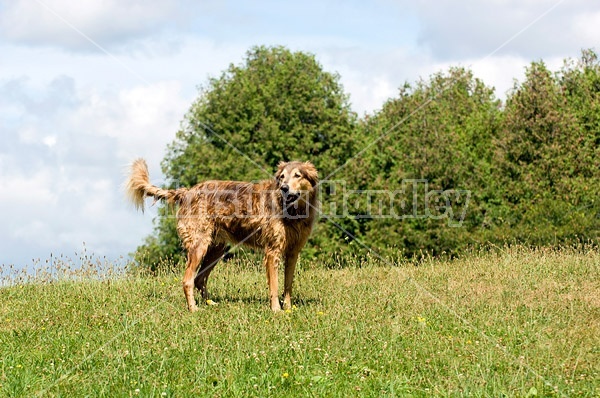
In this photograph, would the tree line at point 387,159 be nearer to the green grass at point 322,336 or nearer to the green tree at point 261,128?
the green tree at point 261,128

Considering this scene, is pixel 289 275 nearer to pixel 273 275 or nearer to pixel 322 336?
pixel 273 275

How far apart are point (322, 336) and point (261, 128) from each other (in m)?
25.2

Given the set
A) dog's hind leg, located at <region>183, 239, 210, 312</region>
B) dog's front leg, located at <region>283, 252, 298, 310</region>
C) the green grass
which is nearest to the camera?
the green grass

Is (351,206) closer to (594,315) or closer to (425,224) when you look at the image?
(425,224)

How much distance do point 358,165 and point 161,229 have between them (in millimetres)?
10354

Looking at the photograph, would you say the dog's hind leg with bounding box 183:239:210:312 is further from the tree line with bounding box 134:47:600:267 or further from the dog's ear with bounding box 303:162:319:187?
the tree line with bounding box 134:47:600:267

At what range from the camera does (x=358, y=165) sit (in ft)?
111

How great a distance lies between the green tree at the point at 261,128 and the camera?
104 ft

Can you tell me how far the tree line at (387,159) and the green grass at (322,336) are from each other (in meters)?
18.4

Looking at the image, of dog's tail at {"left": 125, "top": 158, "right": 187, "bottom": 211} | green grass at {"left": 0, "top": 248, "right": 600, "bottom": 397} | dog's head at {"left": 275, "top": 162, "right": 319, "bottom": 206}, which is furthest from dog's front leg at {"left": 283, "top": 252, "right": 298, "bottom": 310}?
dog's tail at {"left": 125, "top": 158, "right": 187, "bottom": 211}

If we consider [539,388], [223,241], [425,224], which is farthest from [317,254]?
[539,388]

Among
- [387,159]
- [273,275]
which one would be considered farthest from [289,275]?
[387,159]

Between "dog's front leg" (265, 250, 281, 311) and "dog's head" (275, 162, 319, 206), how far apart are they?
85 centimetres

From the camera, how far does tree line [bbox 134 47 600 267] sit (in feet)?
104
